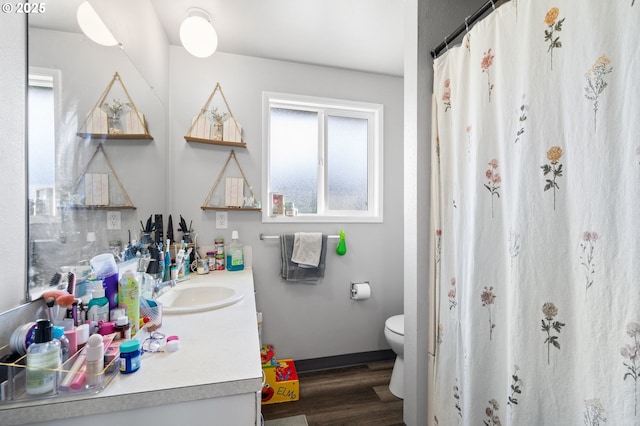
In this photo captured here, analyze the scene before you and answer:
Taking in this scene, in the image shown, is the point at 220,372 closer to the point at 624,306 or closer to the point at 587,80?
the point at 624,306

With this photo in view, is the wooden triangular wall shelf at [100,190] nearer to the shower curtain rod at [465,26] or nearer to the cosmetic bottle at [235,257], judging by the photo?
the cosmetic bottle at [235,257]

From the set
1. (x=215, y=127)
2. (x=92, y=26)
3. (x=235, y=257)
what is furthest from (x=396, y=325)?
(x=92, y=26)

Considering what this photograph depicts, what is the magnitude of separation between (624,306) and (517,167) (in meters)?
0.45

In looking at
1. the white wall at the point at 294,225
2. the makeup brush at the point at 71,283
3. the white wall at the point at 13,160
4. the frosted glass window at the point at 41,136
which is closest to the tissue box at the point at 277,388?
the white wall at the point at 294,225

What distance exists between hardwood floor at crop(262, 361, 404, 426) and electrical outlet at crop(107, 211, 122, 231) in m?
1.39

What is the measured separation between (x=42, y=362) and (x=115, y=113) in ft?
3.17

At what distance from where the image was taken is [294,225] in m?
2.13

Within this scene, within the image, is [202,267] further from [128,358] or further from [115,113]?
[128,358]

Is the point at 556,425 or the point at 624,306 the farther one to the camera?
the point at 556,425

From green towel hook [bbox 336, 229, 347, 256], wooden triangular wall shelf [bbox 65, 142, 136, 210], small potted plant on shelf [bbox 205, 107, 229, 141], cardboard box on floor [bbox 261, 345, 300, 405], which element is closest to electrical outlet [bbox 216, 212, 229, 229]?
small potted plant on shelf [bbox 205, 107, 229, 141]

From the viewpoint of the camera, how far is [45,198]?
2.42ft

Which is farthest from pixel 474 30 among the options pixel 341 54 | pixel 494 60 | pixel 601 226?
pixel 341 54

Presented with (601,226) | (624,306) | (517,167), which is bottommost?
(624,306)

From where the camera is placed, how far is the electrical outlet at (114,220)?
1073 mm
